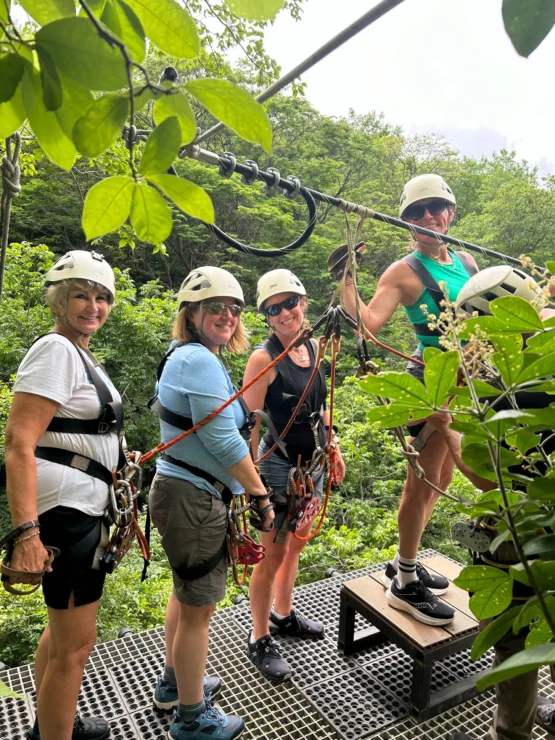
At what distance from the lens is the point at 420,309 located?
225cm

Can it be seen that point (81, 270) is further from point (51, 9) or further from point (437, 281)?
point (437, 281)

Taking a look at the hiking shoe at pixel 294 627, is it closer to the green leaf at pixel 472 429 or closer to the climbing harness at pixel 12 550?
the climbing harness at pixel 12 550

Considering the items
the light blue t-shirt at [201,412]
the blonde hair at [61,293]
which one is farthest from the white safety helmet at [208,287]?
the blonde hair at [61,293]

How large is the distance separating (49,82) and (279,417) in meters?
1.97

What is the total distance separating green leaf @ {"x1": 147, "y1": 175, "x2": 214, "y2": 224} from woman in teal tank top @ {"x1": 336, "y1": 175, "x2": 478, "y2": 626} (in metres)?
1.42

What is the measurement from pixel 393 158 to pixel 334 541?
1705 centimetres

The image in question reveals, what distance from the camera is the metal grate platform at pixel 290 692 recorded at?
6.79 feet

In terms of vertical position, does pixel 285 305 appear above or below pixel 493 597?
above

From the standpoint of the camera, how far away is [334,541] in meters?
4.40

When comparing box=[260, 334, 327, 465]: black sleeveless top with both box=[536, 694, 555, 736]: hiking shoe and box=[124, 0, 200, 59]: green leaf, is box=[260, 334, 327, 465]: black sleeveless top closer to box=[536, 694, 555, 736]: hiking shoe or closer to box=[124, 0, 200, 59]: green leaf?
box=[536, 694, 555, 736]: hiking shoe

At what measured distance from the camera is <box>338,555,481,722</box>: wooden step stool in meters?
2.16

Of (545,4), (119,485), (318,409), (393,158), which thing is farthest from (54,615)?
(393,158)

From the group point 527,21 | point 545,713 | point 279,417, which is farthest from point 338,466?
point 527,21

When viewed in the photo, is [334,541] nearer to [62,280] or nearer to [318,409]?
[318,409]
